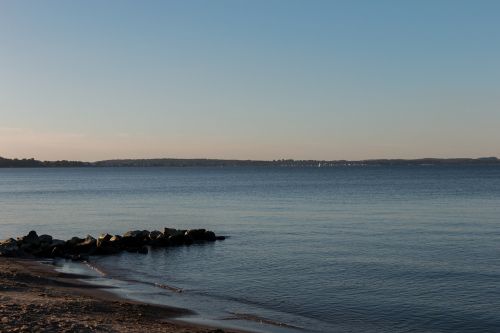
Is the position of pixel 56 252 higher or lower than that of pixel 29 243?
lower

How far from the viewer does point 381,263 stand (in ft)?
83.6

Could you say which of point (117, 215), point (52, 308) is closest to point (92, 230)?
point (117, 215)

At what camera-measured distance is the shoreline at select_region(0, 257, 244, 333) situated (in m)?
13.7

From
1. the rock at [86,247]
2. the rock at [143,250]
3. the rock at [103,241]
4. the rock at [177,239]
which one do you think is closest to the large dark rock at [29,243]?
the rock at [86,247]

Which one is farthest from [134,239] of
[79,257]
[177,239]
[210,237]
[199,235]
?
[210,237]

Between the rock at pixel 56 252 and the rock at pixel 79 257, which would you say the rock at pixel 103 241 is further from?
the rock at pixel 56 252

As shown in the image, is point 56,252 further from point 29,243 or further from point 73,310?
point 73,310

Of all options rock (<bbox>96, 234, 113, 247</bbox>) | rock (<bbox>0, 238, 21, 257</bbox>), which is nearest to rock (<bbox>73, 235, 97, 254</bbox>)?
rock (<bbox>96, 234, 113, 247</bbox>)

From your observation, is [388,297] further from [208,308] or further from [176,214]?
[176,214]

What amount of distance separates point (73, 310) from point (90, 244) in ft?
54.2

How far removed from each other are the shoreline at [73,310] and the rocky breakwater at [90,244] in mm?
8242

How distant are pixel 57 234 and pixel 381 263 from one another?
23484 millimetres

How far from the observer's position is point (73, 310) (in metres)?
15.8

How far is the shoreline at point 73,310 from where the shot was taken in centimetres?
1370
